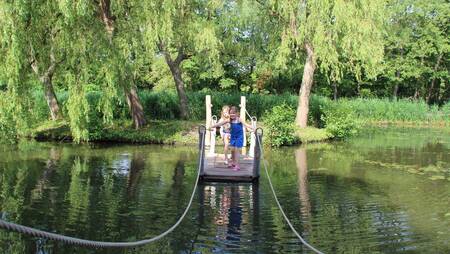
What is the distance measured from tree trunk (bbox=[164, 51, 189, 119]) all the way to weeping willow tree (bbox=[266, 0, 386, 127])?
514 cm

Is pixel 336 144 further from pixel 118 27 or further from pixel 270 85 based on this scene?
pixel 270 85

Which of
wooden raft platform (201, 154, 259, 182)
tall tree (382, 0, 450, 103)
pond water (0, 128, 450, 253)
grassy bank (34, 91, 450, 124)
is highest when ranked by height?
tall tree (382, 0, 450, 103)

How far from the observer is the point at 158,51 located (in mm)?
26578

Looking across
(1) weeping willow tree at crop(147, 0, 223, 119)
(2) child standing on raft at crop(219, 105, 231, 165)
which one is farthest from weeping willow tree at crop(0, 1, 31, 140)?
(2) child standing on raft at crop(219, 105, 231, 165)

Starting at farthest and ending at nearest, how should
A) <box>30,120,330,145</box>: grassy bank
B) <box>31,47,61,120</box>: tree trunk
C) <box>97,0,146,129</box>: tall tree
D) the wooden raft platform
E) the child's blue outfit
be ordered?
1. <box>30,120,330,145</box>: grassy bank
2. <box>31,47,61,120</box>: tree trunk
3. <box>97,0,146,129</box>: tall tree
4. the wooden raft platform
5. the child's blue outfit

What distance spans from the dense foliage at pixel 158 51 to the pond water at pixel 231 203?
8.76 feet

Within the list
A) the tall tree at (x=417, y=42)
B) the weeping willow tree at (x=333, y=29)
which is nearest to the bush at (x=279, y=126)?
the weeping willow tree at (x=333, y=29)

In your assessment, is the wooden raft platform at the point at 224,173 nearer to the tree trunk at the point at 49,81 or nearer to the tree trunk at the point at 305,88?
the tree trunk at the point at 49,81

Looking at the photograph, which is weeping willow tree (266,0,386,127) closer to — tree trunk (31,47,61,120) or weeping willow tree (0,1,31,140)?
tree trunk (31,47,61,120)

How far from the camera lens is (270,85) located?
143ft

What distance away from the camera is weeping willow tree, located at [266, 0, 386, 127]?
23.9 meters

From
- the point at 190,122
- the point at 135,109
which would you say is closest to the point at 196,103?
the point at 190,122

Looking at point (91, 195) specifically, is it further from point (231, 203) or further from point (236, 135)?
point (236, 135)

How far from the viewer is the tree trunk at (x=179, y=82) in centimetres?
2692
